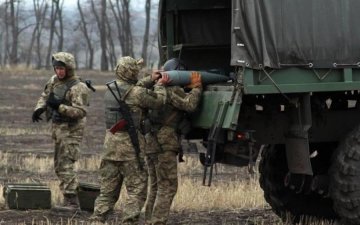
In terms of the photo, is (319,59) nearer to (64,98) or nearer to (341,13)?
(341,13)

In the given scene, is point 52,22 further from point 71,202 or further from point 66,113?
point 66,113

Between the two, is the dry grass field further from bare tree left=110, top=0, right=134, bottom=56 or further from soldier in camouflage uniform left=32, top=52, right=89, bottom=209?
bare tree left=110, top=0, right=134, bottom=56

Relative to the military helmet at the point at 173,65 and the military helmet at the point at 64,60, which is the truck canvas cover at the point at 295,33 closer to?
the military helmet at the point at 173,65

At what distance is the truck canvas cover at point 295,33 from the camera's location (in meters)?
7.46

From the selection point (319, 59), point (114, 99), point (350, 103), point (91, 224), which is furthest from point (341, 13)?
point (91, 224)

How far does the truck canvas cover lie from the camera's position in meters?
7.46

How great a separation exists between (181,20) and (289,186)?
234 cm

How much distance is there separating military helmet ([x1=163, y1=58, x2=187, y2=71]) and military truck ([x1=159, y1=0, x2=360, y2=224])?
716 millimetres

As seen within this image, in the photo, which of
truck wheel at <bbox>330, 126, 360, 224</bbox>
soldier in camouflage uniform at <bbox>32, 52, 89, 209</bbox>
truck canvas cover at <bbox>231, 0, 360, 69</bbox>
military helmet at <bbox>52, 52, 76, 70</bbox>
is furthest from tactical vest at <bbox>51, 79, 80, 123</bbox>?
truck wheel at <bbox>330, 126, 360, 224</bbox>

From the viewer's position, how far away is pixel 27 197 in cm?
984

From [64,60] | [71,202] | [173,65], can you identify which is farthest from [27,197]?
[173,65]

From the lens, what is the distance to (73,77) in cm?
997

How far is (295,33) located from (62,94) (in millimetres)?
→ 3467

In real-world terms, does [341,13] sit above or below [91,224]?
above
